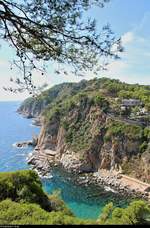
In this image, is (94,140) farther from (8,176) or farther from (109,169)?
(8,176)

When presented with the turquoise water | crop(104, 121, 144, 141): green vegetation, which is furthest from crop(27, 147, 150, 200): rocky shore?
crop(104, 121, 144, 141): green vegetation

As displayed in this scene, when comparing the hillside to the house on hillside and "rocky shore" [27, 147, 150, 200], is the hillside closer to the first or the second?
the house on hillside

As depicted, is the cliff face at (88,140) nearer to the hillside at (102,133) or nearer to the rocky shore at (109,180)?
the hillside at (102,133)

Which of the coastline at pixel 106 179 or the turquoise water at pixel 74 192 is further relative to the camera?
the coastline at pixel 106 179

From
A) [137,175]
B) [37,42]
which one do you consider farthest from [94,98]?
[37,42]

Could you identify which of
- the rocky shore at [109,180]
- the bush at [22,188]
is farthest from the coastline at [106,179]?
the bush at [22,188]

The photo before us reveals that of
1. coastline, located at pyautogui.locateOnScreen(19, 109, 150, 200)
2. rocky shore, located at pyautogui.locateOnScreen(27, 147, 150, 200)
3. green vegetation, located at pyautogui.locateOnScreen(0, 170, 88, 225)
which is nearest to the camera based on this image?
green vegetation, located at pyautogui.locateOnScreen(0, 170, 88, 225)

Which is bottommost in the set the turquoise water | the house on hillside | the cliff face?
the turquoise water

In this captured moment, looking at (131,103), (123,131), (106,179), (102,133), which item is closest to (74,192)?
(106,179)
